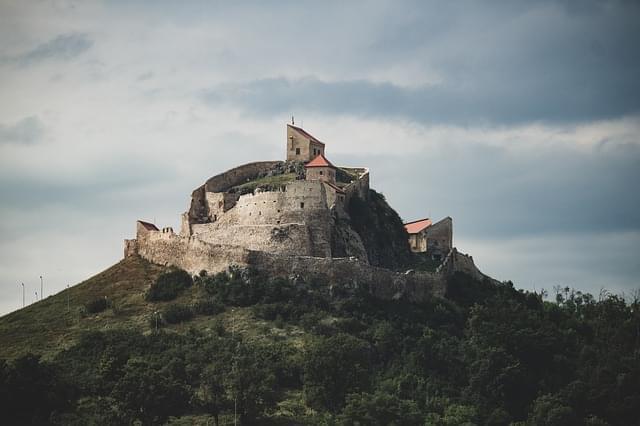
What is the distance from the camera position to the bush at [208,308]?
98.8 metres

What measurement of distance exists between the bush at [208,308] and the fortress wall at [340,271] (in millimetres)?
4063

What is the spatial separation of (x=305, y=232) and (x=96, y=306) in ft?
54.0

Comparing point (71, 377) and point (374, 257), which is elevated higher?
point (374, 257)

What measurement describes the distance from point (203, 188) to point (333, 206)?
38.4 ft

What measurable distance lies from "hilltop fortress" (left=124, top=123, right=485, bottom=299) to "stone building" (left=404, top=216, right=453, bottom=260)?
0.08m

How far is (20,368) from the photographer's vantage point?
8650cm

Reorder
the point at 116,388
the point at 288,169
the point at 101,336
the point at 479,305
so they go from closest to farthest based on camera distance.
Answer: the point at 116,388 → the point at 101,336 → the point at 479,305 → the point at 288,169

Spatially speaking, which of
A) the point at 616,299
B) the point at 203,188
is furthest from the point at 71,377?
the point at 616,299

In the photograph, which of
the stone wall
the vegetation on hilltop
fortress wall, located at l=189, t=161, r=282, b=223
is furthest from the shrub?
the vegetation on hilltop

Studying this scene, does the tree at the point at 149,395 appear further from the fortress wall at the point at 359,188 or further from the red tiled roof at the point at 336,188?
the fortress wall at the point at 359,188

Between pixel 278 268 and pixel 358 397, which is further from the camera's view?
pixel 278 268

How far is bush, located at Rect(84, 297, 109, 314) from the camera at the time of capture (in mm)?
102438

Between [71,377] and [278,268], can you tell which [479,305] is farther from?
[71,377]

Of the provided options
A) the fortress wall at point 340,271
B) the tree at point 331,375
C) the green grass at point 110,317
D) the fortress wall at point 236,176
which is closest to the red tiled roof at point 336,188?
the fortress wall at point 340,271
